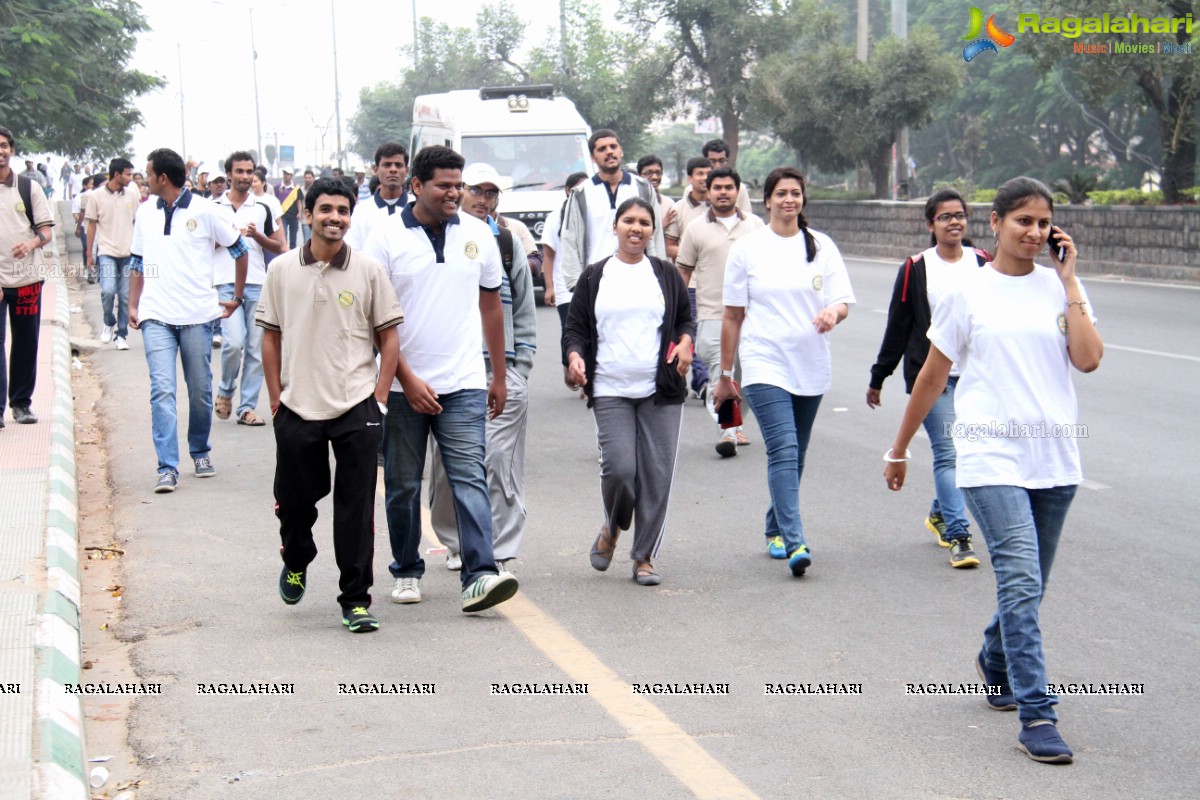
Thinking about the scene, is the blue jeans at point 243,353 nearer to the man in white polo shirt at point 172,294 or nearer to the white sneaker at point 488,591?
the man in white polo shirt at point 172,294

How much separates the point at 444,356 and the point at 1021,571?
8.36ft

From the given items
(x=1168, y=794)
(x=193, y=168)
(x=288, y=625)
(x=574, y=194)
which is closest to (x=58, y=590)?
(x=288, y=625)

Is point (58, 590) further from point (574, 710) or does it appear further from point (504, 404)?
point (574, 710)

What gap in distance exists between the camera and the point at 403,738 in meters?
4.74

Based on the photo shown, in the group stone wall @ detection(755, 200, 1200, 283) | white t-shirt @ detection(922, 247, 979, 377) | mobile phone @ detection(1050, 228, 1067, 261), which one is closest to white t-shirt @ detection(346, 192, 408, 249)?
white t-shirt @ detection(922, 247, 979, 377)

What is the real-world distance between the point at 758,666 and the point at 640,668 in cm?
43

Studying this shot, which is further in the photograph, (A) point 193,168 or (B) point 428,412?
(A) point 193,168

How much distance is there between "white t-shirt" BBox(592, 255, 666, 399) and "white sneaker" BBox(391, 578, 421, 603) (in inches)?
46.1

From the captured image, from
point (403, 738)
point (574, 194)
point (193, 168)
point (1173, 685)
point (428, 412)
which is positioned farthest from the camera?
point (193, 168)

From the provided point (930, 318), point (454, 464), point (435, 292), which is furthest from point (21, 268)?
point (930, 318)

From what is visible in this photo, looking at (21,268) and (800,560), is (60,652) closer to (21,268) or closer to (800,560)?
(800,560)

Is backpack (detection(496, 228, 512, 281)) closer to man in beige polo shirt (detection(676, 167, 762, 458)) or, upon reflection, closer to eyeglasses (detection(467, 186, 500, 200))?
eyeglasses (detection(467, 186, 500, 200))

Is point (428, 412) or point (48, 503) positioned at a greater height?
point (428, 412)

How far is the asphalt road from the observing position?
4438 mm
